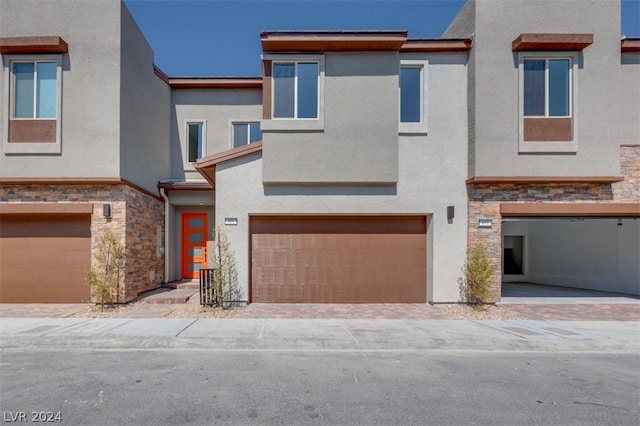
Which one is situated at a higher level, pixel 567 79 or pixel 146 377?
pixel 567 79

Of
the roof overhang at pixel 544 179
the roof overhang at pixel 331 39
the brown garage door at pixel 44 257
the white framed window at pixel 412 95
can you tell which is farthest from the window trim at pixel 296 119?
the brown garage door at pixel 44 257

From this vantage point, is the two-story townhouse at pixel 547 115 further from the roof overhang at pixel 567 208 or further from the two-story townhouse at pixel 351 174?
the two-story townhouse at pixel 351 174

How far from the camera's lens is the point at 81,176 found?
8.57m

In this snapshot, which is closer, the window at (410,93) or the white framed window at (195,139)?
the window at (410,93)

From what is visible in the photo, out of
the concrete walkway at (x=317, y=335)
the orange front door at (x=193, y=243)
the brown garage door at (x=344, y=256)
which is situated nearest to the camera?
the concrete walkway at (x=317, y=335)

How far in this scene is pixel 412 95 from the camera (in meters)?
9.15

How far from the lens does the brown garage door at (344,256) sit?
9188 millimetres

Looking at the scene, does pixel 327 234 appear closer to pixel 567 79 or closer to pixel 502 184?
pixel 502 184

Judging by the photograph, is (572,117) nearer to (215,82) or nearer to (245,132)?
(245,132)

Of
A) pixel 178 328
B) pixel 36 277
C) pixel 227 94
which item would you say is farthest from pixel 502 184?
pixel 36 277

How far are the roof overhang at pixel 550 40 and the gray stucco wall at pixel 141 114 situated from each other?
10489mm

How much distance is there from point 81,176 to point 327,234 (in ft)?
22.0

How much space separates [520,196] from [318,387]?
7666 mm

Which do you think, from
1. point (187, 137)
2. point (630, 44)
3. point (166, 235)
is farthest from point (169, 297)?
point (630, 44)
